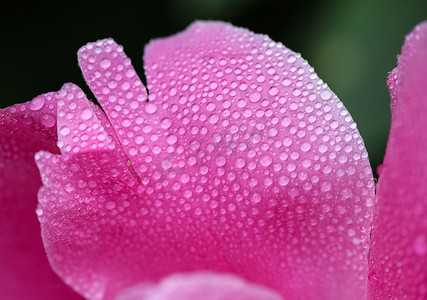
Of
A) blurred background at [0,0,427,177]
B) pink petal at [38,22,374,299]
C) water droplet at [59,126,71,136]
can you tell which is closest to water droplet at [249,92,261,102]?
pink petal at [38,22,374,299]

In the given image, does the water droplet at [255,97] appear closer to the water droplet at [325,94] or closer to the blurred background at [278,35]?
the water droplet at [325,94]

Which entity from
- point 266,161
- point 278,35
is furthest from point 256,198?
point 278,35

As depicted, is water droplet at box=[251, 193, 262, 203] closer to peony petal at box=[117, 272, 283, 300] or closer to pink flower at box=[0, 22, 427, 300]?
pink flower at box=[0, 22, 427, 300]

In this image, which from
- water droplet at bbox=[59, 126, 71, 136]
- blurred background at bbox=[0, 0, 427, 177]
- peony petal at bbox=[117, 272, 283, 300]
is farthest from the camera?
blurred background at bbox=[0, 0, 427, 177]

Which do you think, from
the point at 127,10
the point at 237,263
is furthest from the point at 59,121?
the point at 127,10

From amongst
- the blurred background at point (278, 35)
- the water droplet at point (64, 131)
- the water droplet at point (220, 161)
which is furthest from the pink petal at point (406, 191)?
the blurred background at point (278, 35)
